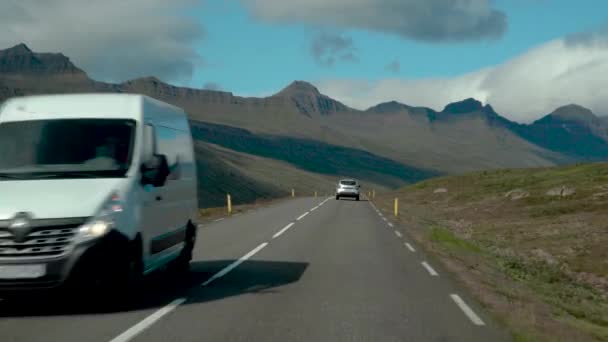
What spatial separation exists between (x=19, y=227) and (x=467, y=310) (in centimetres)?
564

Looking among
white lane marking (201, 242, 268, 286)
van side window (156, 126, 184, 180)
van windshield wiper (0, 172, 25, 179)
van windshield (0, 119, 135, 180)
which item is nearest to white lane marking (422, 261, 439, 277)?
white lane marking (201, 242, 268, 286)

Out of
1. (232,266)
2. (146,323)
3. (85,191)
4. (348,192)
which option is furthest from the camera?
(348,192)

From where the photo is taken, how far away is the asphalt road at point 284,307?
7656 mm

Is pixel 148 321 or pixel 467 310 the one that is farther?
pixel 467 310

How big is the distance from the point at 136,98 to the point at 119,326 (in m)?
3.42

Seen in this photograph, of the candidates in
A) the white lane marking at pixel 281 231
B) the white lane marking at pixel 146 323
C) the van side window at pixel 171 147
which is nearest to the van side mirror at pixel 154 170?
the van side window at pixel 171 147

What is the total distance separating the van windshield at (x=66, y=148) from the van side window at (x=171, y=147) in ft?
2.72

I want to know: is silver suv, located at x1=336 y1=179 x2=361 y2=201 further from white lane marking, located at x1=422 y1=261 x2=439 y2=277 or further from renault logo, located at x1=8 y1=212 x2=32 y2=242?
renault logo, located at x1=8 y1=212 x2=32 y2=242

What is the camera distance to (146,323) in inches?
317

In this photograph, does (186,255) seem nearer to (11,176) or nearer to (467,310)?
(11,176)

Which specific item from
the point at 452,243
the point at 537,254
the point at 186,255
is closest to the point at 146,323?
the point at 186,255

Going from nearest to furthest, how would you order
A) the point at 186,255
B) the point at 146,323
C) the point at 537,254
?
the point at 146,323
the point at 186,255
the point at 537,254

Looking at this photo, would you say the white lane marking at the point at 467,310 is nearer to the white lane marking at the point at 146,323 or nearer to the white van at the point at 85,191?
the white lane marking at the point at 146,323

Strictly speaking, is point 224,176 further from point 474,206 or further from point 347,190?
point 474,206
